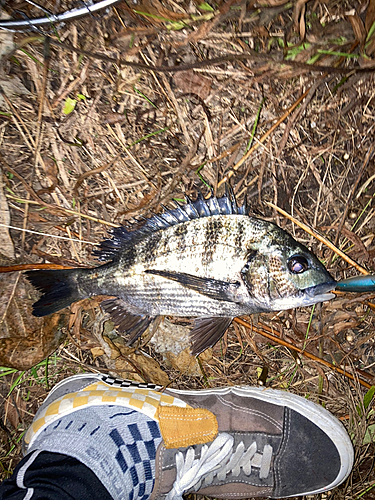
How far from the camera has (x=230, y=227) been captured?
2689 millimetres

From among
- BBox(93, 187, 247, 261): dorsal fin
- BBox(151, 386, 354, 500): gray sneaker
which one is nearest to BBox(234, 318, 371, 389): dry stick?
BBox(151, 386, 354, 500): gray sneaker

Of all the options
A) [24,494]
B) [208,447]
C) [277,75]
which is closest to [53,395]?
[24,494]

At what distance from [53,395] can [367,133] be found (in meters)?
3.97

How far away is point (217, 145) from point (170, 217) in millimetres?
856

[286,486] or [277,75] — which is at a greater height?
[277,75]

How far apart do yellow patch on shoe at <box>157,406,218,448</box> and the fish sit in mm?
809

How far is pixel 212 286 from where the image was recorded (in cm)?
264

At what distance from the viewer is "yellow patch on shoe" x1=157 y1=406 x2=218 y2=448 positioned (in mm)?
3156

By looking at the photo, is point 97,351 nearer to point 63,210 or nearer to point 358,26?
point 63,210

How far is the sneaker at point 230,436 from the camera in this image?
317 cm

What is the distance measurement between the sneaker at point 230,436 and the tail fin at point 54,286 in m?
0.92

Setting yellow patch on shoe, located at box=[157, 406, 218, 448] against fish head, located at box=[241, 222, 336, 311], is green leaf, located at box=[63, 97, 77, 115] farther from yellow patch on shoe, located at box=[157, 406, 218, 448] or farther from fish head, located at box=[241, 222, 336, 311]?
yellow patch on shoe, located at box=[157, 406, 218, 448]

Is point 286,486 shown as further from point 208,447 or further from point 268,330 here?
point 268,330

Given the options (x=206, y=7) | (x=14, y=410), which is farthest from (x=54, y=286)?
(x=206, y=7)
